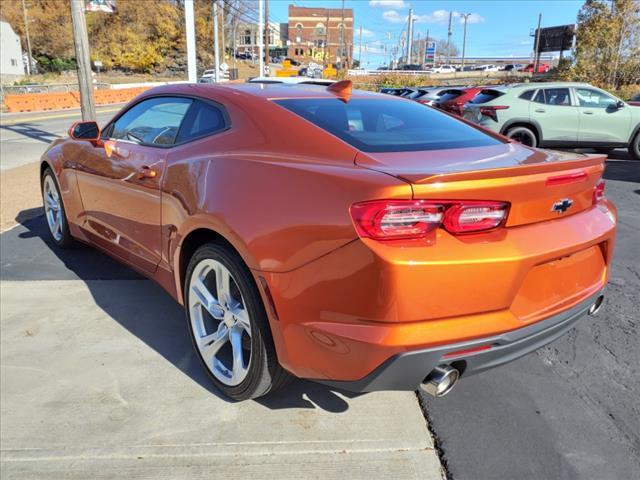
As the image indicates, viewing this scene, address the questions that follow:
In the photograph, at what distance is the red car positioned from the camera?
1223cm

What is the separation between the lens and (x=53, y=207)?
16.5ft

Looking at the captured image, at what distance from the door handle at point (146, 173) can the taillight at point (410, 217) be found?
165 centimetres

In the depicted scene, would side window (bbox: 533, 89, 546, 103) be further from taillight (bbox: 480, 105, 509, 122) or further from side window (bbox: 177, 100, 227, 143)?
side window (bbox: 177, 100, 227, 143)

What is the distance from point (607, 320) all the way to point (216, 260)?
279 cm

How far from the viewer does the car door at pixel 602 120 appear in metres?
10.8

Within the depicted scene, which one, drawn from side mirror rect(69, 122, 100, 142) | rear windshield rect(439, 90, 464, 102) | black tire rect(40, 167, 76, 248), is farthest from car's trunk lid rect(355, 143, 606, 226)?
rear windshield rect(439, 90, 464, 102)

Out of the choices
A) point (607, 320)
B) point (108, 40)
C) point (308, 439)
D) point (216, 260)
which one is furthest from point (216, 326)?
point (108, 40)

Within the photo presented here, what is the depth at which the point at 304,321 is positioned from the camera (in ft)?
6.88

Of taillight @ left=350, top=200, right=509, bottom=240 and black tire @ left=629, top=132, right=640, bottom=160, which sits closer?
taillight @ left=350, top=200, right=509, bottom=240

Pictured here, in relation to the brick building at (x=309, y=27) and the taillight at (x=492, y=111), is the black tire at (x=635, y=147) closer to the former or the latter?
the taillight at (x=492, y=111)

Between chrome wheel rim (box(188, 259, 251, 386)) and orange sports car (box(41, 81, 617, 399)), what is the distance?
10mm

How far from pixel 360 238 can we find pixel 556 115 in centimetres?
1060

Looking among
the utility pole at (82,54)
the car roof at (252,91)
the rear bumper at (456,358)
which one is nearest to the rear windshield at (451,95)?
the utility pole at (82,54)

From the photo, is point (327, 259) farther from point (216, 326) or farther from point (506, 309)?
point (216, 326)
